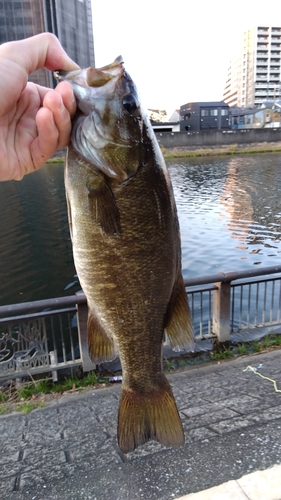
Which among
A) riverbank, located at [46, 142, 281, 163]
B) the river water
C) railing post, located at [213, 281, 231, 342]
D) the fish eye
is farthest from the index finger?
riverbank, located at [46, 142, 281, 163]

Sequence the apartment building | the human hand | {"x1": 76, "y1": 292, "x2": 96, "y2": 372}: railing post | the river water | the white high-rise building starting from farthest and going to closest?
the white high-rise building
the apartment building
the river water
{"x1": 76, "y1": 292, "x2": 96, "y2": 372}: railing post
the human hand

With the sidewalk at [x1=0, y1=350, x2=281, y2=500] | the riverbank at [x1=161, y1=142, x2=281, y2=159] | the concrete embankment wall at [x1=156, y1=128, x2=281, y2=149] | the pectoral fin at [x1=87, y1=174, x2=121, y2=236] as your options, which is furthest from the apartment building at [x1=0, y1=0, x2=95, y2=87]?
the pectoral fin at [x1=87, y1=174, x2=121, y2=236]

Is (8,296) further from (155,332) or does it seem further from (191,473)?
(155,332)

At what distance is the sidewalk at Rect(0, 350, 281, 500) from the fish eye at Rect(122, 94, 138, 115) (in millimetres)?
2893

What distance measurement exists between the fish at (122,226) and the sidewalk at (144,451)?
4.34ft

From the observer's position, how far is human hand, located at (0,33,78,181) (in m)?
1.74

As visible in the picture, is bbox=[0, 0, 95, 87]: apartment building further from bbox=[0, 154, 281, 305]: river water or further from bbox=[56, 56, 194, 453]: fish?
bbox=[56, 56, 194, 453]: fish

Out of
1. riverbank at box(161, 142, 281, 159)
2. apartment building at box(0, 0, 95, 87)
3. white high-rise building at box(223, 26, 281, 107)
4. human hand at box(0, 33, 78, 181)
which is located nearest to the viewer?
human hand at box(0, 33, 78, 181)

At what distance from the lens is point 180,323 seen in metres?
2.22

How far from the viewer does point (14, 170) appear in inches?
86.4

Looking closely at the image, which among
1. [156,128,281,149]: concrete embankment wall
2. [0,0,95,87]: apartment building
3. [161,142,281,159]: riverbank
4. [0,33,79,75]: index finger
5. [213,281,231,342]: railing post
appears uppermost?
[0,0,95,87]: apartment building

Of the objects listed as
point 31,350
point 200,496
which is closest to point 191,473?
point 200,496

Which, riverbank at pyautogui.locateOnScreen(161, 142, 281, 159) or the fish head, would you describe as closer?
the fish head

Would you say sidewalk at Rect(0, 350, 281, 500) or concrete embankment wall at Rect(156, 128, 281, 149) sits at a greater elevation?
concrete embankment wall at Rect(156, 128, 281, 149)
